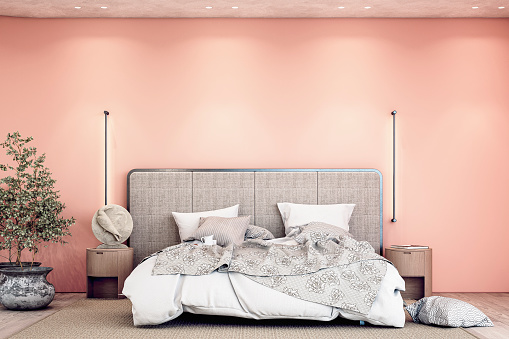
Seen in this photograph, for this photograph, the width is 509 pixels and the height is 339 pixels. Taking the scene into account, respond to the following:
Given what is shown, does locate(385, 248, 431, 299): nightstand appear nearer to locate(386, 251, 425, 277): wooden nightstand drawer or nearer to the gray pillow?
locate(386, 251, 425, 277): wooden nightstand drawer

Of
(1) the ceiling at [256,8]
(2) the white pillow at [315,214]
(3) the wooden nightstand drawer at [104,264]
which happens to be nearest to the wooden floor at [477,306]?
(3) the wooden nightstand drawer at [104,264]

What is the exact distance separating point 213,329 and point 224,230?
1.30m

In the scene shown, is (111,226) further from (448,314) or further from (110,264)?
(448,314)

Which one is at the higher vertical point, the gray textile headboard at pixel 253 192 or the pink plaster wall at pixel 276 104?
the pink plaster wall at pixel 276 104

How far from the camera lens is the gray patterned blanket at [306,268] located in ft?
13.1

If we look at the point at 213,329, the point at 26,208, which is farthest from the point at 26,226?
the point at 213,329

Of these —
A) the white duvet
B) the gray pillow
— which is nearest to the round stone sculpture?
the white duvet

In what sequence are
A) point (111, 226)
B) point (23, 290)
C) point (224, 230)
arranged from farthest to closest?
point (111, 226)
point (224, 230)
point (23, 290)

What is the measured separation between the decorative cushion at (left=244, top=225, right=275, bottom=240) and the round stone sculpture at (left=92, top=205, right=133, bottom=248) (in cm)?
121

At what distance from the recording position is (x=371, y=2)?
Result: 556 centimetres

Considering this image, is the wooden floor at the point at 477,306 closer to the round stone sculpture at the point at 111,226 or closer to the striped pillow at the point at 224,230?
the round stone sculpture at the point at 111,226

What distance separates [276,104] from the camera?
6.00 meters

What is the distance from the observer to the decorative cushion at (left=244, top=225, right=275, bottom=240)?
5.35m

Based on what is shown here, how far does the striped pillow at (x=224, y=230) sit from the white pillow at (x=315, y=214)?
1.67ft
